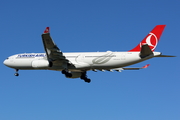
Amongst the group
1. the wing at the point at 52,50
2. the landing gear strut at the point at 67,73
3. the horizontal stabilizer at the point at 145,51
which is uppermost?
the wing at the point at 52,50

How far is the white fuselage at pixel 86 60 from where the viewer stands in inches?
1688

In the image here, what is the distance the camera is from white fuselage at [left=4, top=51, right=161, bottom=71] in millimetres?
42869

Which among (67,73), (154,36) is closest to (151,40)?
(154,36)

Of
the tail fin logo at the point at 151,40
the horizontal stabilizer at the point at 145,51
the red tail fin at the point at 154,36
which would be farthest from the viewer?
the red tail fin at the point at 154,36

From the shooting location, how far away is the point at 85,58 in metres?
45.0

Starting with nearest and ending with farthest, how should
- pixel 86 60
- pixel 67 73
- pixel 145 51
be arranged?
pixel 145 51
pixel 86 60
pixel 67 73

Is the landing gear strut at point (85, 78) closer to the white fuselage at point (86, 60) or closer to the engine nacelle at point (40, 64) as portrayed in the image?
the white fuselage at point (86, 60)

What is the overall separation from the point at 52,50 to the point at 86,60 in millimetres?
5103

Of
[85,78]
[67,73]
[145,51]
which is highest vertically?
[85,78]

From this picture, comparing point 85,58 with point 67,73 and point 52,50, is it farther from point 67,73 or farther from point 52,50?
point 52,50

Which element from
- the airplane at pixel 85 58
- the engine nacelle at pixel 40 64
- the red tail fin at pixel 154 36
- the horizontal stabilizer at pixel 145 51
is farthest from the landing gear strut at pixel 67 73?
Result: the red tail fin at pixel 154 36

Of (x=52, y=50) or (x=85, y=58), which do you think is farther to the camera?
(x=85, y=58)

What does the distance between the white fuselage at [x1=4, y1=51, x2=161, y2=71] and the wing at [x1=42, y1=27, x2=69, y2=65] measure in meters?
0.98

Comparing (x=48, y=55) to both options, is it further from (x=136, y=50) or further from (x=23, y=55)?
(x=136, y=50)
